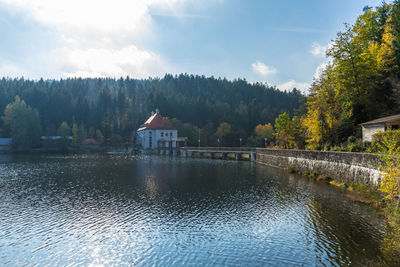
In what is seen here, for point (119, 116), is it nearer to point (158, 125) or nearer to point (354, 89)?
point (158, 125)

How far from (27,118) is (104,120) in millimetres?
36900

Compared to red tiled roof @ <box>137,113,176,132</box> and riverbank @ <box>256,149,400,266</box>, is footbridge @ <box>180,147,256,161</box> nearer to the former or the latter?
red tiled roof @ <box>137,113,176,132</box>

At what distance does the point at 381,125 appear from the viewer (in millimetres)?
32875

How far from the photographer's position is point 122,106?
156 metres

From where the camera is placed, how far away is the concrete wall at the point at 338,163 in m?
23.5

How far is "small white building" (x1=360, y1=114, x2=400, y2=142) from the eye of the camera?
31406 mm

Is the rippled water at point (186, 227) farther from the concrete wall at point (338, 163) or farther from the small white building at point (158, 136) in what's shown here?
the small white building at point (158, 136)

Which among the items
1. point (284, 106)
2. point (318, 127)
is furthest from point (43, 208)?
point (284, 106)

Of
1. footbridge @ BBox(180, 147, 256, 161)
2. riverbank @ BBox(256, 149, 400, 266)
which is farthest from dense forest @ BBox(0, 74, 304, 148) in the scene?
Result: riverbank @ BBox(256, 149, 400, 266)

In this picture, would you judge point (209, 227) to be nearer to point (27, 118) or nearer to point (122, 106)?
point (27, 118)

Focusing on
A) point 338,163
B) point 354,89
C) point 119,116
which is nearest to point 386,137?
point 338,163

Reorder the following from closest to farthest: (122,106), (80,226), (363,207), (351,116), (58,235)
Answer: (58,235) < (80,226) < (363,207) < (351,116) < (122,106)

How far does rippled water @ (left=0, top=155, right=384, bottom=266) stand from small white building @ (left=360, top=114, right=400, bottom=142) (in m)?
12.0

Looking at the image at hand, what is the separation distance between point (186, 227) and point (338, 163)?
21.2 m
